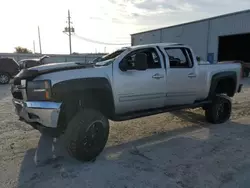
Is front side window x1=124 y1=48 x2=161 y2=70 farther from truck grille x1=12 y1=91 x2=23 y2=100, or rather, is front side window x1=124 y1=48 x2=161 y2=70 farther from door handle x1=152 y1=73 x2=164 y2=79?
truck grille x1=12 y1=91 x2=23 y2=100

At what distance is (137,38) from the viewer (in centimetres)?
3578

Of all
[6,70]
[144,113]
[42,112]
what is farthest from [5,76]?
[42,112]

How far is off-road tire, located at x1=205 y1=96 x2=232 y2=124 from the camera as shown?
21.7 feet

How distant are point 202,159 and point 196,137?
49.2 inches

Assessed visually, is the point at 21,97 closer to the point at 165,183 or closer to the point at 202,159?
the point at 165,183

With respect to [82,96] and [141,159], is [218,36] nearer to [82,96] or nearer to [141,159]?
[141,159]

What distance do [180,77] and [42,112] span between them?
320cm

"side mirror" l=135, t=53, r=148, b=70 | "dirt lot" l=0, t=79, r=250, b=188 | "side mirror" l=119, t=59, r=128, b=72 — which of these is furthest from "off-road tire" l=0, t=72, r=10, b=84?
"side mirror" l=135, t=53, r=148, b=70

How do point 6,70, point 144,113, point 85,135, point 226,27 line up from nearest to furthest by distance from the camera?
point 85,135
point 144,113
point 6,70
point 226,27

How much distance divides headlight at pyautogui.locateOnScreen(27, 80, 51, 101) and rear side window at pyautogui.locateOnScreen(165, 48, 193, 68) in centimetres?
300

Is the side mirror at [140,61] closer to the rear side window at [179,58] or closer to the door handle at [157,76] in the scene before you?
the door handle at [157,76]

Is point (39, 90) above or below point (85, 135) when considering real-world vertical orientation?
above

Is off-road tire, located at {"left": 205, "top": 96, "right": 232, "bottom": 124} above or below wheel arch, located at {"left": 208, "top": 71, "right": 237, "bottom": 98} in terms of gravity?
below

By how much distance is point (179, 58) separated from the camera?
6.21 metres
